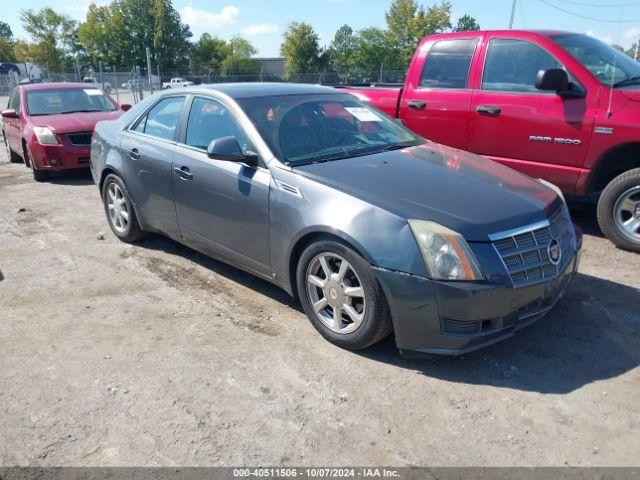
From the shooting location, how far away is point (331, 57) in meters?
64.2

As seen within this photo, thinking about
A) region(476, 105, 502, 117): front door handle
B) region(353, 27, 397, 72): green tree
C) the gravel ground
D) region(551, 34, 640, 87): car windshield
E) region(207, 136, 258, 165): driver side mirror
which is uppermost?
region(353, 27, 397, 72): green tree

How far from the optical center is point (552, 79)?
5113 millimetres

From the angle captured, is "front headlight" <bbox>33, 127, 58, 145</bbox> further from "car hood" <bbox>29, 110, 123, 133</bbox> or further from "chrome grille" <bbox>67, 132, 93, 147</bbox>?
"chrome grille" <bbox>67, 132, 93, 147</bbox>

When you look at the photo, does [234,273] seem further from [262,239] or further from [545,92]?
[545,92]

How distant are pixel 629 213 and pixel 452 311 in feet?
10.1

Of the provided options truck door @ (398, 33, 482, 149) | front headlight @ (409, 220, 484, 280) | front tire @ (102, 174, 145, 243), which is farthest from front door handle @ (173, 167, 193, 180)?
truck door @ (398, 33, 482, 149)

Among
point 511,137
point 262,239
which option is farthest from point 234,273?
point 511,137

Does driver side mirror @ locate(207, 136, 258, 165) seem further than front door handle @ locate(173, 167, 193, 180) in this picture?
No

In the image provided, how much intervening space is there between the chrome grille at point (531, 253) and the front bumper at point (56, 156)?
766cm

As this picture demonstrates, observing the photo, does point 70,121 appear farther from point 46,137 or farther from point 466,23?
point 466,23

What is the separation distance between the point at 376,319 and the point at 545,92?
3.51 meters

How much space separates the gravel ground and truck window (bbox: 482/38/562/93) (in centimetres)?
208

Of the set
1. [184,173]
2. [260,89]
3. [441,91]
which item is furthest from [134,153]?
[441,91]

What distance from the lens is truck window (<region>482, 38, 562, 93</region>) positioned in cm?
552
